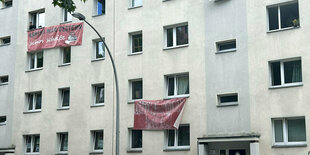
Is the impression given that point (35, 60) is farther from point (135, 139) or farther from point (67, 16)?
point (135, 139)

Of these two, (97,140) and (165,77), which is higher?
(165,77)

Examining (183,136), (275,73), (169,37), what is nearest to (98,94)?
(169,37)

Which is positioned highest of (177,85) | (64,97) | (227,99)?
(177,85)

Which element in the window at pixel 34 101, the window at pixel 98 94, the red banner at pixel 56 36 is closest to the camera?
the window at pixel 98 94

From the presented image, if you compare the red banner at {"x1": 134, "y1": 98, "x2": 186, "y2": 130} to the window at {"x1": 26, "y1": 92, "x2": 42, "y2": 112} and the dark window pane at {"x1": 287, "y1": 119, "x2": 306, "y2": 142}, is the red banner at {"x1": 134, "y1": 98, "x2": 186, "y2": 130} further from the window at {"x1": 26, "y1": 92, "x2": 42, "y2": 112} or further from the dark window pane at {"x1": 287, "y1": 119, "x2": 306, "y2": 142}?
A: the window at {"x1": 26, "y1": 92, "x2": 42, "y2": 112}

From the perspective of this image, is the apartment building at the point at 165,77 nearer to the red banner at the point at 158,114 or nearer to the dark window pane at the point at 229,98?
the dark window pane at the point at 229,98

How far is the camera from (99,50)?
90.7ft

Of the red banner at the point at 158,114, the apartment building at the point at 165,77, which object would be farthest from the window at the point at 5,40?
the red banner at the point at 158,114

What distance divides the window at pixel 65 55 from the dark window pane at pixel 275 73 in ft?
40.6

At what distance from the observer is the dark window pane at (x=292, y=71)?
2117 cm

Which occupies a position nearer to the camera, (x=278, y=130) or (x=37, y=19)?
(x=278, y=130)

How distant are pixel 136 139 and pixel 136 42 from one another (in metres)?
5.21

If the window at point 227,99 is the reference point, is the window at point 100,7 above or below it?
above

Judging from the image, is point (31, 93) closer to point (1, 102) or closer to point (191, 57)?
point (1, 102)
